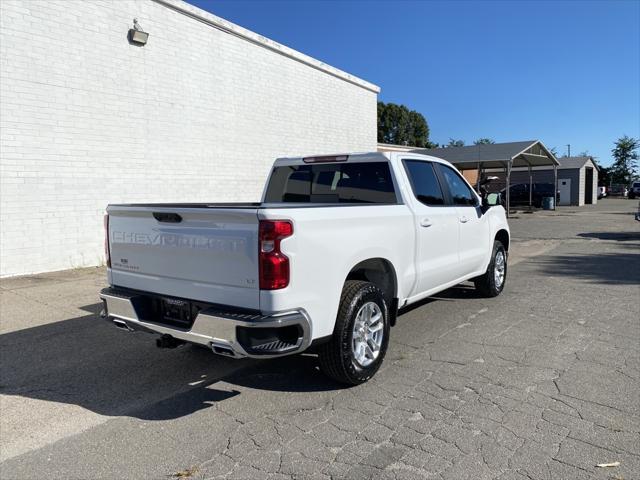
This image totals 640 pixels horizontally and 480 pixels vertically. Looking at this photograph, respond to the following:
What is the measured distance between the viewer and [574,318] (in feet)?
21.1

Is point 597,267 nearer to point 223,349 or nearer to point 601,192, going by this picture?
point 223,349

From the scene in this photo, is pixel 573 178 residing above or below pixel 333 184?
above

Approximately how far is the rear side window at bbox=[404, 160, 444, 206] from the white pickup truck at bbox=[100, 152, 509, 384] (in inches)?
0.8

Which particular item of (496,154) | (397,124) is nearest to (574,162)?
(496,154)

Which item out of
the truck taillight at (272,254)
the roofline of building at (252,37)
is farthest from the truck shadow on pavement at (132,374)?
the roofline of building at (252,37)

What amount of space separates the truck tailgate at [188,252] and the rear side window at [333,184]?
1978 millimetres

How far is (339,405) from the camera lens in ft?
13.1

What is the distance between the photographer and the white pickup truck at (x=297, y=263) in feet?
11.4

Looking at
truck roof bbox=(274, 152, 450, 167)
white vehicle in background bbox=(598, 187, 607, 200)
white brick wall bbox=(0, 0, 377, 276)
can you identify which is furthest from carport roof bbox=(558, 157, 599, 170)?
truck roof bbox=(274, 152, 450, 167)

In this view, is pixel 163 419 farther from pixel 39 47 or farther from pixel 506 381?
pixel 39 47

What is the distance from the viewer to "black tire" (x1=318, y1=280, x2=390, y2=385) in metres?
4.00

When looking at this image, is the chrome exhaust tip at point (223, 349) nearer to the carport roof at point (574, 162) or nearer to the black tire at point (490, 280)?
the black tire at point (490, 280)

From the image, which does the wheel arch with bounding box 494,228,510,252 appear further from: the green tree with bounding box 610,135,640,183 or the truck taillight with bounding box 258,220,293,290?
A: the green tree with bounding box 610,135,640,183

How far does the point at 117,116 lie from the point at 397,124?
70.0 metres
